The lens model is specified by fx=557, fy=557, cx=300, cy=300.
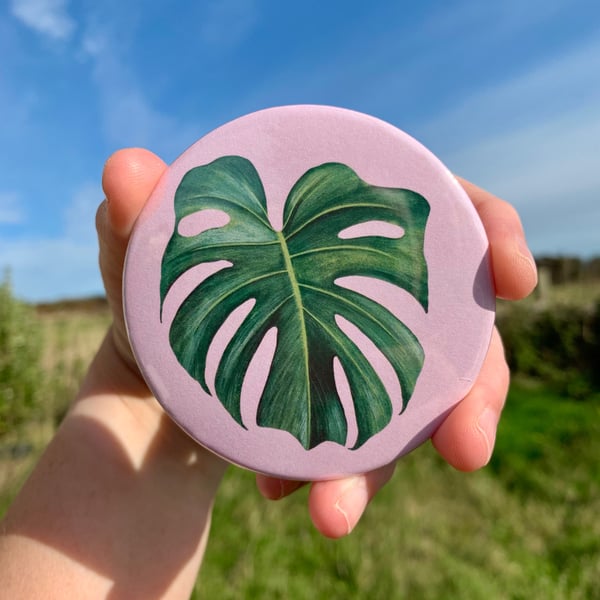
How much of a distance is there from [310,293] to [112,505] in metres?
0.96

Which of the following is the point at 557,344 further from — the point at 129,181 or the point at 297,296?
the point at 129,181

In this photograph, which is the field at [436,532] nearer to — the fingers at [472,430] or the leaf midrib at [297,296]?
the fingers at [472,430]

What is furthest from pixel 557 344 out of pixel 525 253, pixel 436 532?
pixel 525 253

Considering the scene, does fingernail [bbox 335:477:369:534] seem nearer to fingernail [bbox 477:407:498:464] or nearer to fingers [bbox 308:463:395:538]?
fingers [bbox 308:463:395:538]

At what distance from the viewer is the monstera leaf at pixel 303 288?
1.38 metres

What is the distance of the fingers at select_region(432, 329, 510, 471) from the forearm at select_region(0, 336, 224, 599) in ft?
3.00

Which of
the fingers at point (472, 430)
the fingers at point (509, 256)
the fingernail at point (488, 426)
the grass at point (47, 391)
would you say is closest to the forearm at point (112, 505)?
the fingers at point (472, 430)

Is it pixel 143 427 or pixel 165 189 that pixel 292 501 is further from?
pixel 165 189

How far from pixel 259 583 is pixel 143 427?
61.5 inches

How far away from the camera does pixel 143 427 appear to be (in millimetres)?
1889

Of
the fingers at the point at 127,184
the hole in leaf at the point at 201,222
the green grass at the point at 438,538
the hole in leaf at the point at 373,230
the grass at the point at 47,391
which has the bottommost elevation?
the green grass at the point at 438,538

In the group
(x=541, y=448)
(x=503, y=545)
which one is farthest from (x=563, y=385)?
(x=503, y=545)

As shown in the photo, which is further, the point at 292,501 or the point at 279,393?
the point at 292,501

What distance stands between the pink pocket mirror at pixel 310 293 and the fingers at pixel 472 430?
4 centimetres
